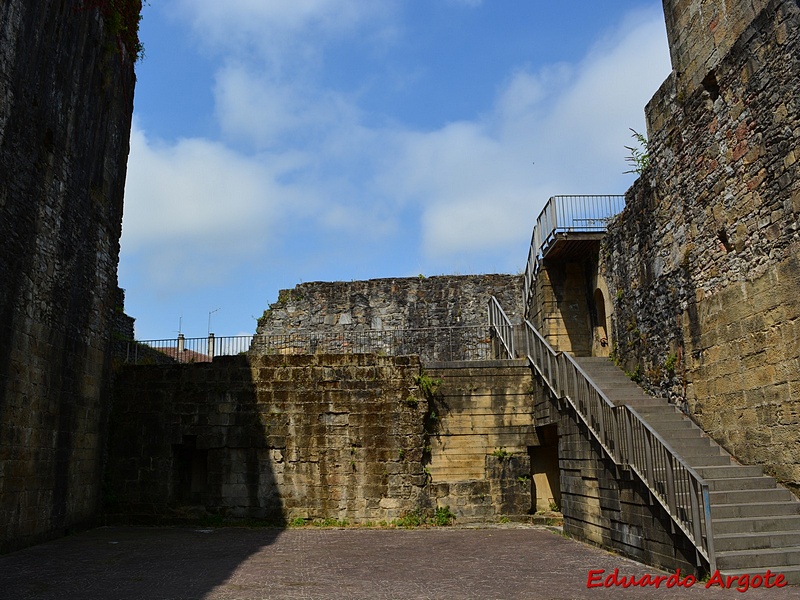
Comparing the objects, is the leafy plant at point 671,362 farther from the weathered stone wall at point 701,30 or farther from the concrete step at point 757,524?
the weathered stone wall at point 701,30

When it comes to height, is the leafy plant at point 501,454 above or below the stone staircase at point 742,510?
above

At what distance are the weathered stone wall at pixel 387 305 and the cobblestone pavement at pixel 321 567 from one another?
8966 millimetres

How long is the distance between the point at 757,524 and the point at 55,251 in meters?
11.1

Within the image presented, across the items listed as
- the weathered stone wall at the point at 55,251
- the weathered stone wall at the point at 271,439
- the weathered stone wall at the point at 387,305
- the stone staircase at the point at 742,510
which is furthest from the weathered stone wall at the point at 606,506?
the weathered stone wall at the point at 55,251

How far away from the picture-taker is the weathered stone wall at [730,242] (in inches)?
330

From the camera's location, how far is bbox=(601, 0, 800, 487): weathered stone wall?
27.5 feet

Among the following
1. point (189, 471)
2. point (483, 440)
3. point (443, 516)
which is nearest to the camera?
point (443, 516)

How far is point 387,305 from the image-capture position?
21.0 m

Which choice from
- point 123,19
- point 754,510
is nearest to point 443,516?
point 754,510

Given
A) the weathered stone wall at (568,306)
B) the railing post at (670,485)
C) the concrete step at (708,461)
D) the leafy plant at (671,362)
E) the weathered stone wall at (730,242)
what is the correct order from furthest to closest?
the weathered stone wall at (568,306) < the leafy plant at (671,362) < the concrete step at (708,461) < the weathered stone wall at (730,242) < the railing post at (670,485)

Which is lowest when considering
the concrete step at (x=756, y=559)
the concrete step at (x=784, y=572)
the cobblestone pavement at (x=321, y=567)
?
the cobblestone pavement at (x=321, y=567)

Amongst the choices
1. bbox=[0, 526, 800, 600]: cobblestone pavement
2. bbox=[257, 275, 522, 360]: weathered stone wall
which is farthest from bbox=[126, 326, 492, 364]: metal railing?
bbox=[0, 526, 800, 600]: cobblestone pavement

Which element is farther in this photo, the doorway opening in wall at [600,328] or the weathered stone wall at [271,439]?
the doorway opening in wall at [600,328]

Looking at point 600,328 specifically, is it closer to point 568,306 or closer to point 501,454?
point 568,306
